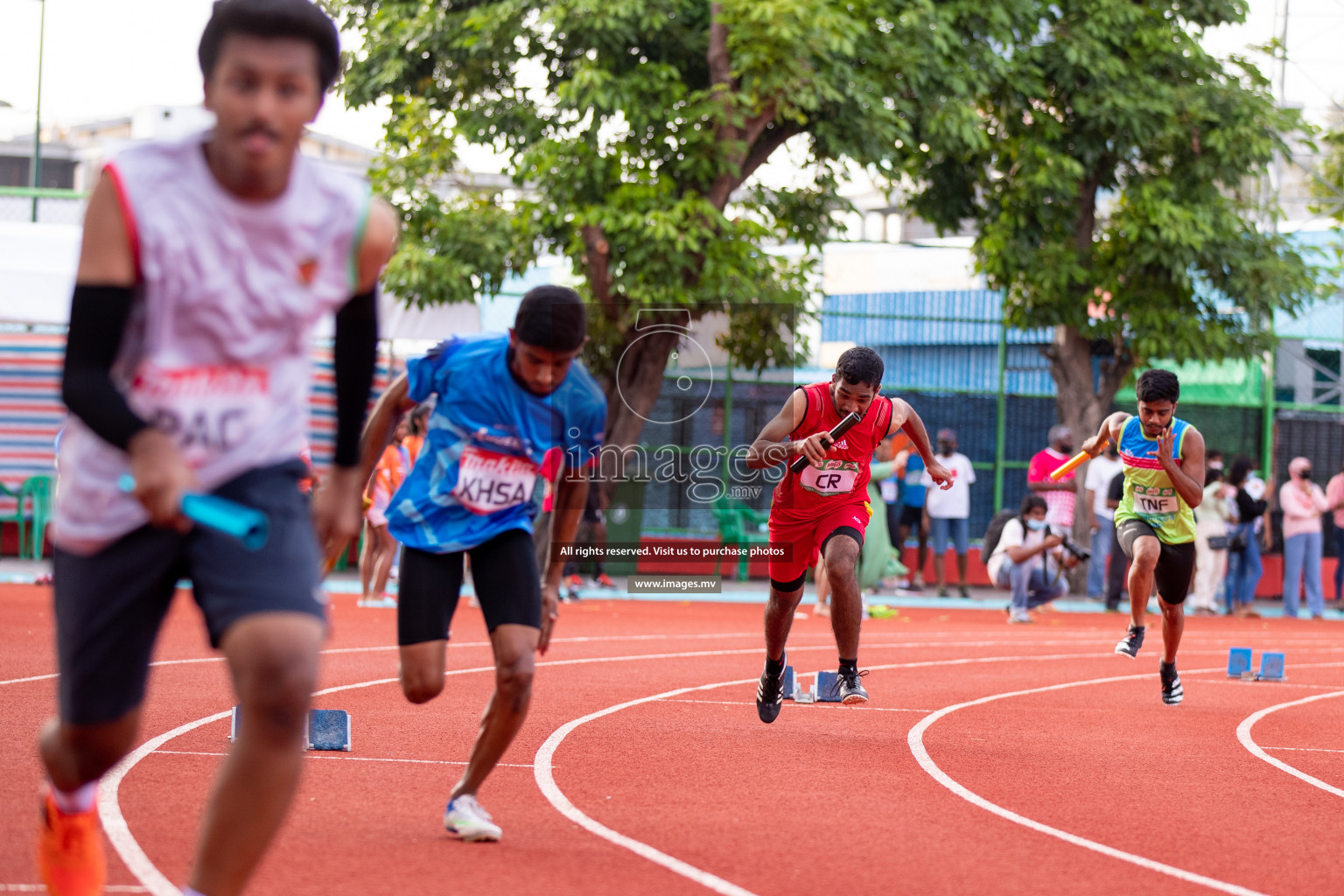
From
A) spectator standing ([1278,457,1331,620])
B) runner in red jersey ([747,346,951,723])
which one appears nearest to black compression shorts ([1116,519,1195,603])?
runner in red jersey ([747,346,951,723])

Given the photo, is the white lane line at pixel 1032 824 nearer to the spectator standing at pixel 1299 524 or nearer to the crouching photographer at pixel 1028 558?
the crouching photographer at pixel 1028 558

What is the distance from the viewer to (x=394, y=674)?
10492 mm

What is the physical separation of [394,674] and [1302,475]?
14.2m

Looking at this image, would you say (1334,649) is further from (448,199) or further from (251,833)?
(251,833)

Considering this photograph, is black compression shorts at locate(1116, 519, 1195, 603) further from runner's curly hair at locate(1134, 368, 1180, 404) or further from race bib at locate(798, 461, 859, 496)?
race bib at locate(798, 461, 859, 496)

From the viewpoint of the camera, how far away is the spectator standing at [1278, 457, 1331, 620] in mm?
20656

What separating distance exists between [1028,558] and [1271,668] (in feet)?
17.2

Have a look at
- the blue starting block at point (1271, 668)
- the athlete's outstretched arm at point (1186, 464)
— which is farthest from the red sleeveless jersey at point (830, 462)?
the blue starting block at point (1271, 668)

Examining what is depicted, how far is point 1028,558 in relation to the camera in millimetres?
18000

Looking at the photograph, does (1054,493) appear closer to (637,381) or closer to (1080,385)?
(1080,385)

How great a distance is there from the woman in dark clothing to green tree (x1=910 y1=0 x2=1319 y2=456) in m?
2.14

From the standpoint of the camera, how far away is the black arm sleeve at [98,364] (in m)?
2.95

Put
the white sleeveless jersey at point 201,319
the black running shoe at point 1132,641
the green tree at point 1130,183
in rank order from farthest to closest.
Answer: the green tree at point 1130,183, the black running shoe at point 1132,641, the white sleeveless jersey at point 201,319

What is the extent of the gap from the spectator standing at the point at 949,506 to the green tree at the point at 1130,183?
2838 millimetres
